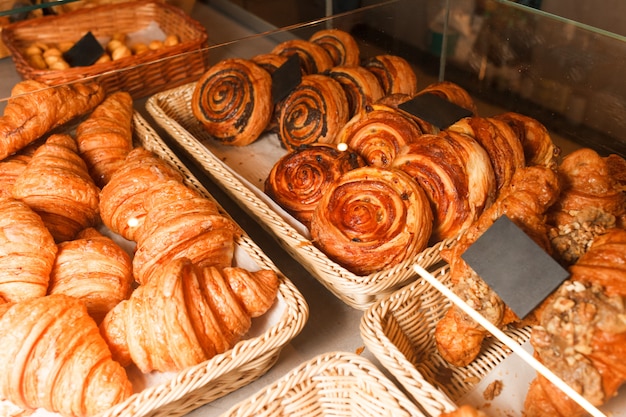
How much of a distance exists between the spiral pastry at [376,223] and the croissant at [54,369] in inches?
30.1

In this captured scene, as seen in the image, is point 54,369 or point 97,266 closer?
point 54,369

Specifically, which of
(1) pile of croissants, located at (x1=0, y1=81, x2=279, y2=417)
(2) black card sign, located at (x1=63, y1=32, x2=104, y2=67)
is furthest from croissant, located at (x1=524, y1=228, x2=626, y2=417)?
(2) black card sign, located at (x1=63, y1=32, x2=104, y2=67)

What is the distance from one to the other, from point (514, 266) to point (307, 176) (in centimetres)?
93

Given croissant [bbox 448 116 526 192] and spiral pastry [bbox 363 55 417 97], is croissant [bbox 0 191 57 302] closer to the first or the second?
croissant [bbox 448 116 526 192]

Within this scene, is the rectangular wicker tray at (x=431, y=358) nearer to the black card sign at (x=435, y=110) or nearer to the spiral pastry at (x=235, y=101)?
the black card sign at (x=435, y=110)

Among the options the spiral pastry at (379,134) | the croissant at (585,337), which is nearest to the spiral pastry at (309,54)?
the spiral pastry at (379,134)

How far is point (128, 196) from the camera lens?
74.9 inches

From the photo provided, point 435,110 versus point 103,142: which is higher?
point 435,110

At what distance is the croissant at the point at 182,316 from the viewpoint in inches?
55.2

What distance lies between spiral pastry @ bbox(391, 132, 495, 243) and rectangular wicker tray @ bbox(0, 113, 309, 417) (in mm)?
587

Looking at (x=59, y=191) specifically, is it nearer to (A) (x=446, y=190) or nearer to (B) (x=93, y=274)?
(B) (x=93, y=274)

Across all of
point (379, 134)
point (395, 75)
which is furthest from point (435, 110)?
point (395, 75)

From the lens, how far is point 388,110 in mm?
2160

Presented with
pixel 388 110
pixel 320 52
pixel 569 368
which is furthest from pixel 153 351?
pixel 320 52
